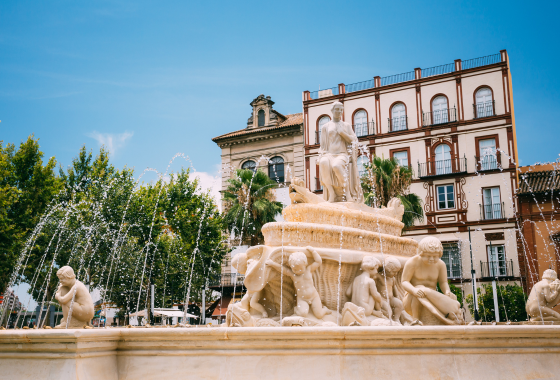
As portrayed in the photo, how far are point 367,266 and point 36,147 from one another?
80.8ft

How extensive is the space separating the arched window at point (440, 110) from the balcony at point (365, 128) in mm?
4320

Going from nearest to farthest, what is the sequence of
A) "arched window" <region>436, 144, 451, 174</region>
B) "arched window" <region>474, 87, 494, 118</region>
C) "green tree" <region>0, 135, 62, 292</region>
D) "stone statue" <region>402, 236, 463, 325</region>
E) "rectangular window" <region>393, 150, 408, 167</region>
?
"stone statue" <region>402, 236, 463, 325</region> < "green tree" <region>0, 135, 62, 292</region> < "arched window" <region>474, 87, 494, 118</region> < "arched window" <region>436, 144, 451, 174</region> < "rectangular window" <region>393, 150, 408, 167</region>

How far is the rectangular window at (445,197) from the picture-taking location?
33.8 m

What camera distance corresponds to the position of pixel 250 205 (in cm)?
2788

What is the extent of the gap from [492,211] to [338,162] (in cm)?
2600

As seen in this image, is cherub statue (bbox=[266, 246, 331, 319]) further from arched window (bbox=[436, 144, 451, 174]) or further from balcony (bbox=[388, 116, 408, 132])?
balcony (bbox=[388, 116, 408, 132])

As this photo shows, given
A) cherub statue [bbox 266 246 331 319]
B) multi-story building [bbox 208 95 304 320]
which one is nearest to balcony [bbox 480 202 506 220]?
multi-story building [bbox 208 95 304 320]

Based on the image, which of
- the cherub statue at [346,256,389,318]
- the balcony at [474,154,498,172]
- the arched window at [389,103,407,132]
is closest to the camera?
the cherub statue at [346,256,389,318]

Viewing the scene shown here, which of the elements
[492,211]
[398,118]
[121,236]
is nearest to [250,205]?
[121,236]

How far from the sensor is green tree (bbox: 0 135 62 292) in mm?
23922

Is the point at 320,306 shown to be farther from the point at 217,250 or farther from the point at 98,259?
the point at 217,250

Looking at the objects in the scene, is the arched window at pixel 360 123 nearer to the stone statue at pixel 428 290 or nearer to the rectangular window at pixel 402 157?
the rectangular window at pixel 402 157

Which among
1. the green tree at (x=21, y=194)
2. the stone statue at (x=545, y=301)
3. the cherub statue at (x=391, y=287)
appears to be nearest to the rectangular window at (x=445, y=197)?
the green tree at (x=21, y=194)

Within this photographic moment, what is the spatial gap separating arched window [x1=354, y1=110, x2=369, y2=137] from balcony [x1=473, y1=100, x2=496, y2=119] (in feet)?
25.0
